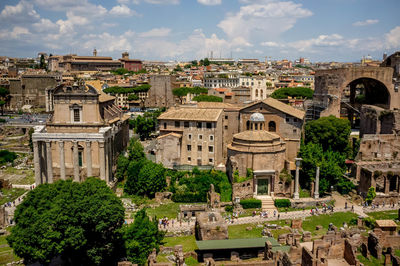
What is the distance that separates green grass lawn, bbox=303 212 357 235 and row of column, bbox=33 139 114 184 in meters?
25.1

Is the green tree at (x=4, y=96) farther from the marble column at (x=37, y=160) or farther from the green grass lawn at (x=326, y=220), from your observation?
the green grass lawn at (x=326, y=220)

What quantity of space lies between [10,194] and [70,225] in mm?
25378

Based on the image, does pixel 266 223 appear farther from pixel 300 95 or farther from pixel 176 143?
pixel 300 95

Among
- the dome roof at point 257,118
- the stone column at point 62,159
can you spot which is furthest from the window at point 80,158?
the dome roof at point 257,118

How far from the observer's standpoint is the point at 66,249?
28703 mm

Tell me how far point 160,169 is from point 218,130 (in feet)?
33.6

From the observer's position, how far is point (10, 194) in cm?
4828

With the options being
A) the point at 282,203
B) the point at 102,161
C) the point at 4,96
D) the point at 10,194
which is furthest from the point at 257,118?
the point at 4,96

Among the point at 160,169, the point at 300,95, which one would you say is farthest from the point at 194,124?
the point at 300,95

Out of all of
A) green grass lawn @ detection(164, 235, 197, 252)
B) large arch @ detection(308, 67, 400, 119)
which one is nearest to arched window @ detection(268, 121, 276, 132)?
large arch @ detection(308, 67, 400, 119)

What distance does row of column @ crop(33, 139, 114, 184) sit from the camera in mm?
45844

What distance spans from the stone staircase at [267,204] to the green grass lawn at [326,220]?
435 cm

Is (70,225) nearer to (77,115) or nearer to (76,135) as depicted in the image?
(76,135)

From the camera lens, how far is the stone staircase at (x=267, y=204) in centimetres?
4312
